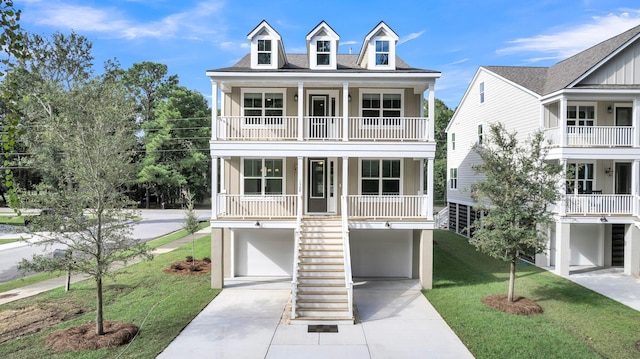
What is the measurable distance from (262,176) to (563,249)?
12840 millimetres

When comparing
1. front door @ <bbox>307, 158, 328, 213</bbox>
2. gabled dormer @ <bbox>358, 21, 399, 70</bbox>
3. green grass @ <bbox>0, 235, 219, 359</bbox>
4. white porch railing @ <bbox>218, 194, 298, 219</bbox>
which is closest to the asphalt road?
green grass @ <bbox>0, 235, 219, 359</bbox>

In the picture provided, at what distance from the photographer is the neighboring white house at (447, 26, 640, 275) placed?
1560 cm

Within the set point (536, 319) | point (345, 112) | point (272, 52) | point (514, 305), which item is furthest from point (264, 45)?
point (536, 319)

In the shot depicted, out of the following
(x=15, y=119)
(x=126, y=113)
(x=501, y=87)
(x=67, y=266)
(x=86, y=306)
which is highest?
(x=501, y=87)

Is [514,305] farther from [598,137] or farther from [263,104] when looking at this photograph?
[263,104]

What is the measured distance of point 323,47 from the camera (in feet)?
48.6

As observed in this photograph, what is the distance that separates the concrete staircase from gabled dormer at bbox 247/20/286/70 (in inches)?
247

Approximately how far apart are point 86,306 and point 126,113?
20.0 feet

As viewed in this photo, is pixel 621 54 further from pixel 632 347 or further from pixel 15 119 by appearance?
pixel 15 119

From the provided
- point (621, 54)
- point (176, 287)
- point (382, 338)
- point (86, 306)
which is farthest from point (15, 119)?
point (621, 54)

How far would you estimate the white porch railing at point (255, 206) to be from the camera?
14094mm

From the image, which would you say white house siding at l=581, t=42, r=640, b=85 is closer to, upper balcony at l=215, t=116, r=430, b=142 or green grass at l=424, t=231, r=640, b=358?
upper balcony at l=215, t=116, r=430, b=142

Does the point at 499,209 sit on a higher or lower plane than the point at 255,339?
higher

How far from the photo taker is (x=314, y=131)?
48.0ft
